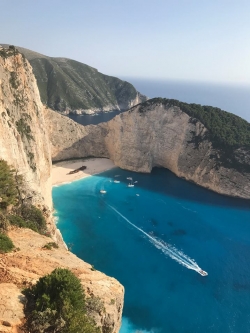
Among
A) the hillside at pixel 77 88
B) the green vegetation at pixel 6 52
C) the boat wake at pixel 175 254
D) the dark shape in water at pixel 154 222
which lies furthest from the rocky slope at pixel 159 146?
the hillside at pixel 77 88

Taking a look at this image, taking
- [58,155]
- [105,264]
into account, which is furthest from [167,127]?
[105,264]

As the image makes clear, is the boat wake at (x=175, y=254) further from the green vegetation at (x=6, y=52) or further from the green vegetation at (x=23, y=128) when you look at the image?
the green vegetation at (x=6, y=52)

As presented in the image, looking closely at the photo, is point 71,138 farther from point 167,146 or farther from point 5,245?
point 5,245

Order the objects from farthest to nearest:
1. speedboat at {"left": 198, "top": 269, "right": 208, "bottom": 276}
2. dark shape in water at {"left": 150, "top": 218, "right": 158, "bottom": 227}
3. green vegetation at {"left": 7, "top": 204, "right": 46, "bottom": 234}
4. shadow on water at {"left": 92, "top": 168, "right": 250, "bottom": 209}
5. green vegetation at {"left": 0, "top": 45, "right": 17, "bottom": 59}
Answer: shadow on water at {"left": 92, "top": 168, "right": 250, "bottom": 209} → dark shape in water at {"left": 150, "top": 218, "right": 158, "bottom": 227} → green vegetation at {"left": 0, "top": 45, "right": 17, "bottom": 59} → speedboat at {"left": 198, "top": 269, "right": 208, "bottom": 276} → green vegetation at {"left": 7, "top": 204, "right": 46, "bottom": 234}

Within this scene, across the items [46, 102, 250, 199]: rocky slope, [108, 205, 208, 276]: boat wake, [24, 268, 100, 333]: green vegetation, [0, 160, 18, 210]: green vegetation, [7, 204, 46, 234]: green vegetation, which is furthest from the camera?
Answer: [46, 102, 250, 199]: rocky slope

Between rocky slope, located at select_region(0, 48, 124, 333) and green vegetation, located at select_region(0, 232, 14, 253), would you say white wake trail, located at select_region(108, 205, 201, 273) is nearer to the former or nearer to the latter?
rocky slope, located at select_region(0, 48, 124, 333)

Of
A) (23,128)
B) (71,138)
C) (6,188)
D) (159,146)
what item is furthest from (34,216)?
(71,138)

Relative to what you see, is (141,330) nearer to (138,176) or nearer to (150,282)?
(150,282)

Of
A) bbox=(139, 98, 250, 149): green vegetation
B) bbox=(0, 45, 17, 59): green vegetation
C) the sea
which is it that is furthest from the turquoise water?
bbox=(0, 45, 17, 59): green vegetation
